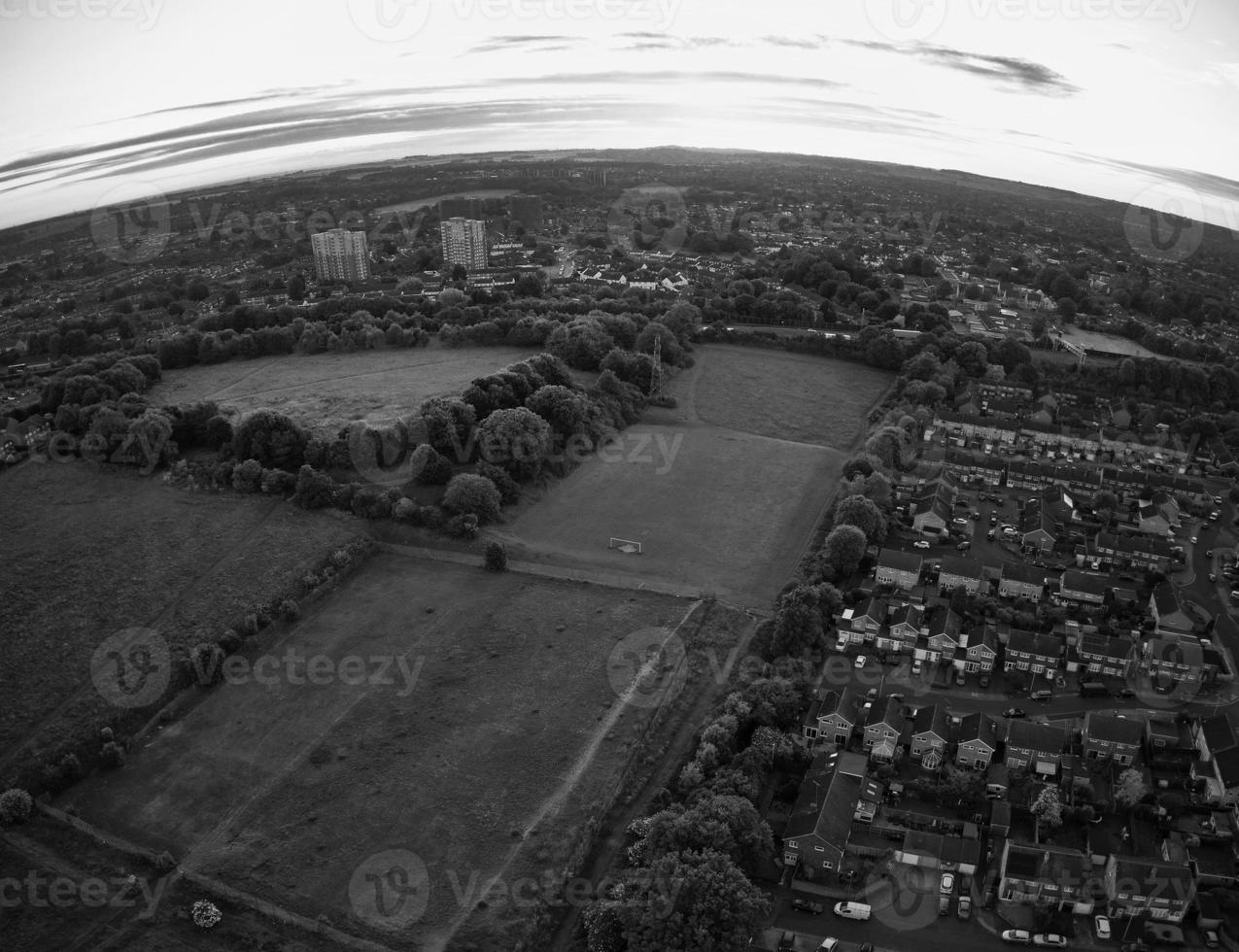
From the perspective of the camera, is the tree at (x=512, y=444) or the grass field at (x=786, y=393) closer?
the tree at (x=512, y=444)

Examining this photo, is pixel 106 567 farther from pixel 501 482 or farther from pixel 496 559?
pixel 501 482

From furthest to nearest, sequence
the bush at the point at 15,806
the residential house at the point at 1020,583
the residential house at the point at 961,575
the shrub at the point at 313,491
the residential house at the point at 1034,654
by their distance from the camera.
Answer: the shrub at the point at 313,491 < the residential house at the point at 961,575 < the residential house at the point at 1020,583 < the residential house at the point at 1034,654 < the bush at the point at 15,806

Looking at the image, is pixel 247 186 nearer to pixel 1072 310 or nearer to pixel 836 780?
pixel 1072 310

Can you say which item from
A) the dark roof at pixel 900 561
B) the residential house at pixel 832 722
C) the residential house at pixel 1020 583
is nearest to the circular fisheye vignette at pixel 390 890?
the residential house at pixel 832 722

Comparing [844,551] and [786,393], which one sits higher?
→ [844,551]

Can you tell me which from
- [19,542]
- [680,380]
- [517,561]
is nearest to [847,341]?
[680,380]

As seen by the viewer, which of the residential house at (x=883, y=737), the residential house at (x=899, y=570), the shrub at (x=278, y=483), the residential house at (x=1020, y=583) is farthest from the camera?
the shrub at (x=278, y=483)

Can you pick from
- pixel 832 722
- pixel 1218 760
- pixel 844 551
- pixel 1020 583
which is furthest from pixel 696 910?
pixel 1020 583

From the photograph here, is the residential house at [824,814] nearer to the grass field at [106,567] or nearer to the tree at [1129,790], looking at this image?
the tree at [1129,790]
